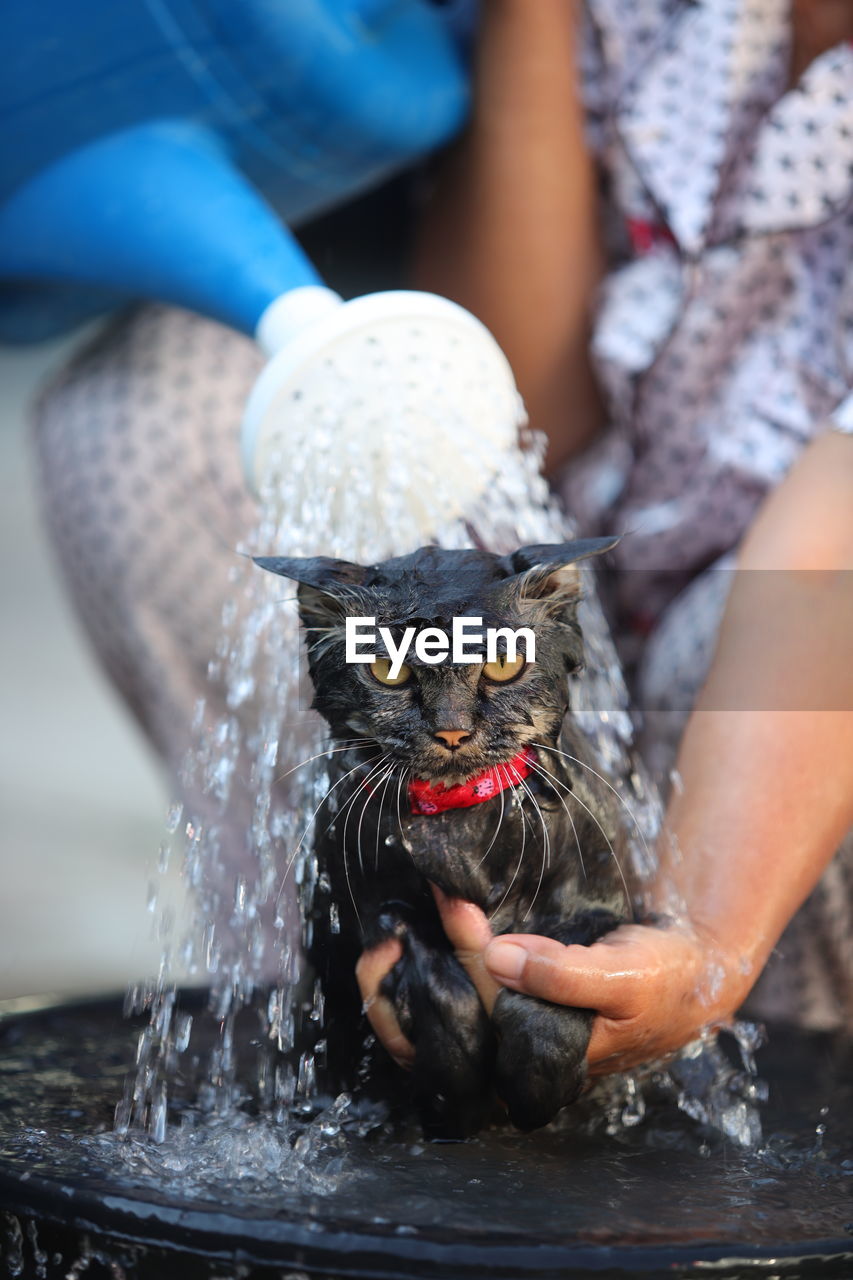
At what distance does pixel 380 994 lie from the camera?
88cm

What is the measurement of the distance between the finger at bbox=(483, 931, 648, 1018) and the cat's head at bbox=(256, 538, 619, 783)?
0.40 ft

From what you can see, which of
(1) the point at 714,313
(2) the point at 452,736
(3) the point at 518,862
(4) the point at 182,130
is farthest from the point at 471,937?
(1) the point at 714,313

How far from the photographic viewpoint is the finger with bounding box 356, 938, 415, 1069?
877 millimetres

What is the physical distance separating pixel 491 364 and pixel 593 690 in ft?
1.19

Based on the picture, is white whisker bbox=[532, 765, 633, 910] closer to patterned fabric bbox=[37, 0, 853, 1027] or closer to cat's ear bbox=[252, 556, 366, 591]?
cat's ear bbox=[252, 556, 366, 591]

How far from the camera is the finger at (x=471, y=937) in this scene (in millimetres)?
849

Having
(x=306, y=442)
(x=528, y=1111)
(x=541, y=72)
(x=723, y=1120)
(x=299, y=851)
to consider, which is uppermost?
(x=541, y=72)

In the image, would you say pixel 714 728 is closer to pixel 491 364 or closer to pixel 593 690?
pixel 593 690

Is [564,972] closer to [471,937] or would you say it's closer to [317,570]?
[471,937]

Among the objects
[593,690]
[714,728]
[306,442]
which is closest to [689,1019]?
[714,728]

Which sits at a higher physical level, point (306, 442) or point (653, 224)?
point (653, 224)

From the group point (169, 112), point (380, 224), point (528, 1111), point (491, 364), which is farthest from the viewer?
point (380, 224)

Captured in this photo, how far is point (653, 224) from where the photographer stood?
159 cm

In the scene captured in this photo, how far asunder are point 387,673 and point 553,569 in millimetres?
128
